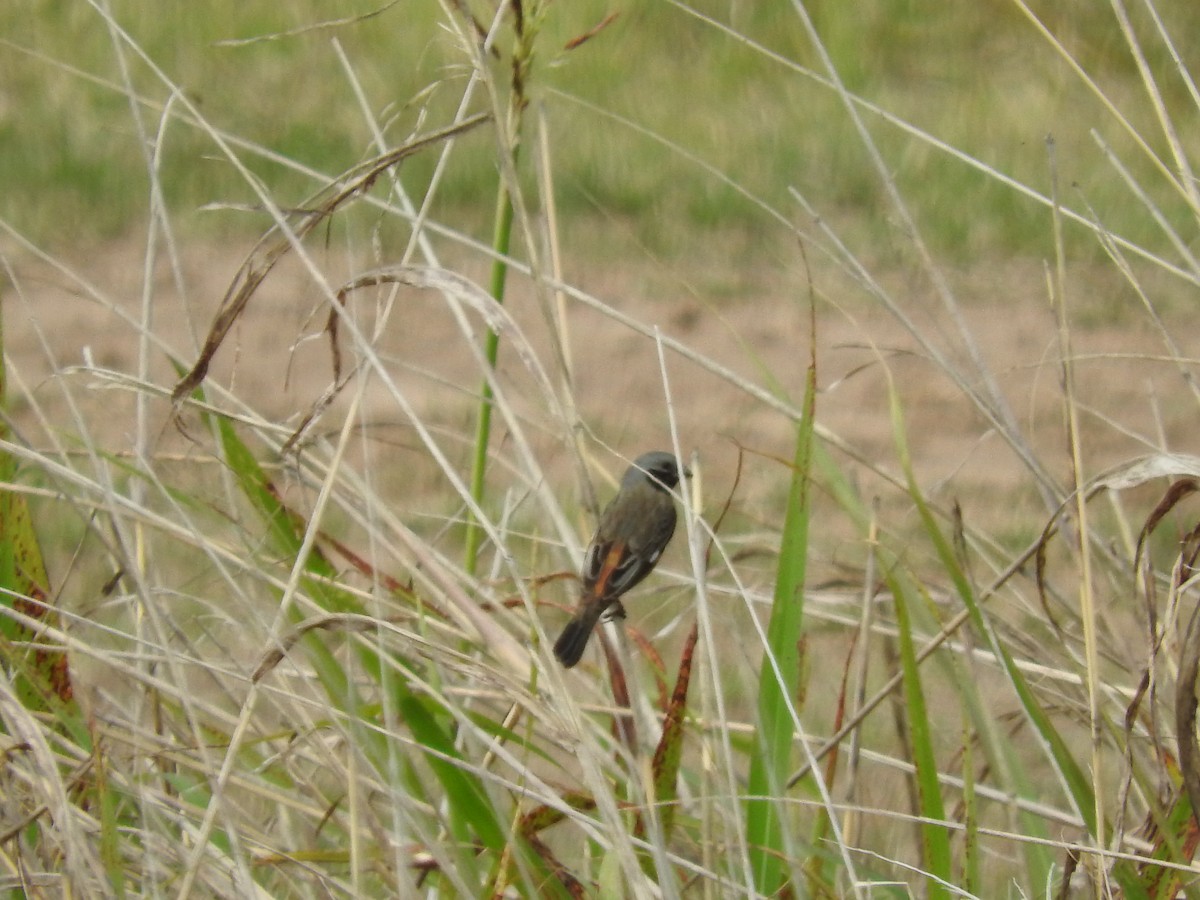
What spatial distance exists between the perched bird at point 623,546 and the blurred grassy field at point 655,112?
321 centimetres

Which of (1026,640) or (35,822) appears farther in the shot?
(1026,640)

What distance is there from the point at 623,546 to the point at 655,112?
4.71 meters

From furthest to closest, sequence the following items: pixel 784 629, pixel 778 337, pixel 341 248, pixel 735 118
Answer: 1. pixel 735 118
2. pixel 341 248
3. pixel 778 337
4. pixel 784 629

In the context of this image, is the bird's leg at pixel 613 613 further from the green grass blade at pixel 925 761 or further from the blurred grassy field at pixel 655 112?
the blurred grassy field at pixel 655 112

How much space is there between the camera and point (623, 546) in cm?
265

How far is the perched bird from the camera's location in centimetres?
241

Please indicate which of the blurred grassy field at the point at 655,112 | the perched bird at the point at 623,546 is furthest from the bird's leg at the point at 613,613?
the blurred grassy field at the point at 655,112

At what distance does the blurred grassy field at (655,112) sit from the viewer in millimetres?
6355

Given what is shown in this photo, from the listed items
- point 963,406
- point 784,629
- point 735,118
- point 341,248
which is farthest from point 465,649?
point 735,118

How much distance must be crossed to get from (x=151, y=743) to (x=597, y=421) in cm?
315

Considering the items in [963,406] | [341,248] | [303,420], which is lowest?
[963,406]

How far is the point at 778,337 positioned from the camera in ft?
18.7

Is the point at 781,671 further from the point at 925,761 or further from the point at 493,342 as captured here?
the point at 493,342

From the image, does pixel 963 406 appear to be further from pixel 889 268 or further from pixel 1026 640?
pixel 1026 640
